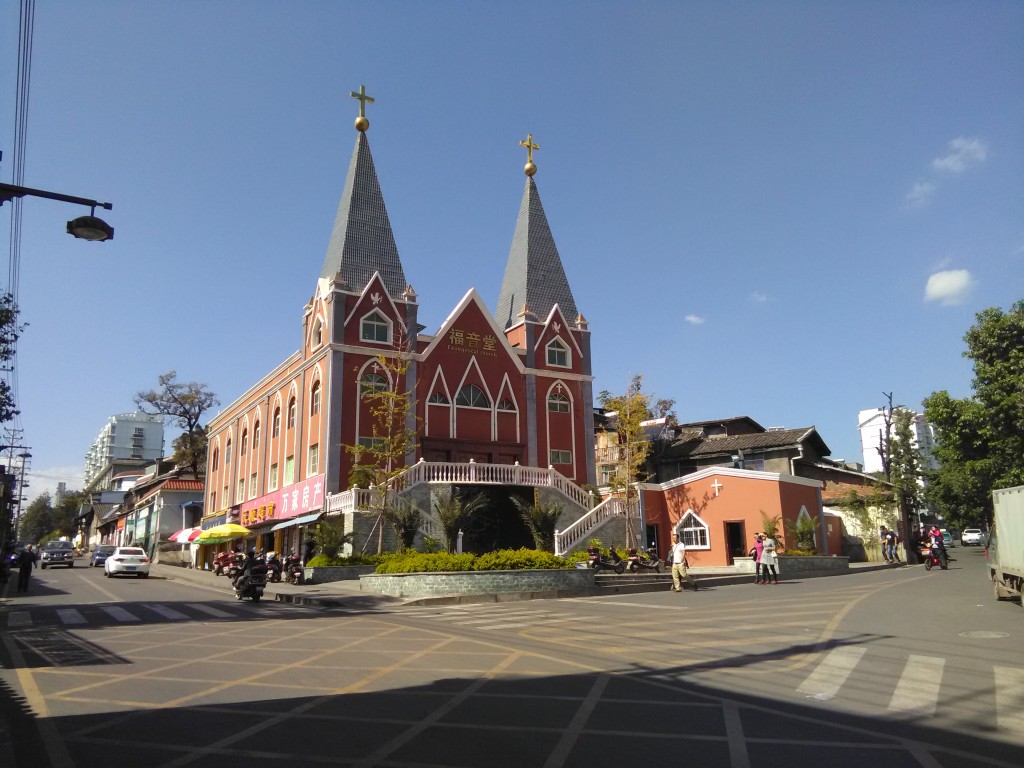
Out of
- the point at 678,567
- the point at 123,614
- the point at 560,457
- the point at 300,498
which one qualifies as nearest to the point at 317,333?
the point at 300,498

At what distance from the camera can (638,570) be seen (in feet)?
85.3

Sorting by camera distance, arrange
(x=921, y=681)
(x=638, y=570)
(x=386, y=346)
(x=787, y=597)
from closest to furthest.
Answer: (x=921, y=681) → (x=787, y=597) → (x=638, y=570) → (x=386, y=346)

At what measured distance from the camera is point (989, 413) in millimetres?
31672

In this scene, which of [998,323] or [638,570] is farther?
[998,323]

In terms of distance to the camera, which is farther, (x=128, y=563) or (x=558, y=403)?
(x=558, y=403)

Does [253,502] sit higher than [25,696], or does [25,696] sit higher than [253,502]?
[253,502]

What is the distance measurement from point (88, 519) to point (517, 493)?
298 ft

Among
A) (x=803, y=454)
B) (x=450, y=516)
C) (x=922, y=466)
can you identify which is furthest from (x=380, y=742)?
(x=922, y=466)

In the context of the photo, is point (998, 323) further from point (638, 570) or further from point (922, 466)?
point (638, 570)

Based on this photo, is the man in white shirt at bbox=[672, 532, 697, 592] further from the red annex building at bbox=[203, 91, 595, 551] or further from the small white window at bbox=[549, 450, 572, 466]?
the small white window at bbox=[549, 450, 572, 466]

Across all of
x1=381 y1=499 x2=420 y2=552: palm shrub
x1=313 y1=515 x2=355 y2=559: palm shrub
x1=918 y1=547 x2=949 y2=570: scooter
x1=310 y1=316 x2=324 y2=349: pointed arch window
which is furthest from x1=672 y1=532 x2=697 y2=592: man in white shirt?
x1=310 y1=316 x2=324 y2=349: pointed arch window

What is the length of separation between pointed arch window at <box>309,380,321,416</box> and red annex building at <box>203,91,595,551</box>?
0.33ft

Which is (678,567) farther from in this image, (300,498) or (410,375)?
(300,498)

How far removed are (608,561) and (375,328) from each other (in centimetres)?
1540
